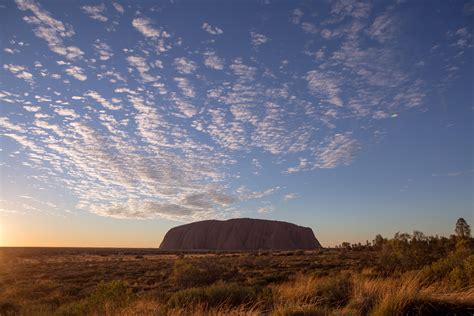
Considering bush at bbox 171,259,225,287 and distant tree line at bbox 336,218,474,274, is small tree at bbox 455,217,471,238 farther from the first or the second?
bush at bbox 171,259,225,287

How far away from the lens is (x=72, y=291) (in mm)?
18438

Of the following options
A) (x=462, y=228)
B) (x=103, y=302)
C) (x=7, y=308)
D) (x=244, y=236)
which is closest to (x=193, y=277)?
(x=7, y=308)

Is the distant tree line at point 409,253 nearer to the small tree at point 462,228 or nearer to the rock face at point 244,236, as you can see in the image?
the small tree at point 462,228

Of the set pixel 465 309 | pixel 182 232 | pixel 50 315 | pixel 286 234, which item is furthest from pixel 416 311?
pixel 182 232

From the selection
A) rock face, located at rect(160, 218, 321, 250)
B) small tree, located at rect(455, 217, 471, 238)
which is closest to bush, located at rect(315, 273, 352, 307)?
small tree, located at rect(455, 217, 471, 238)

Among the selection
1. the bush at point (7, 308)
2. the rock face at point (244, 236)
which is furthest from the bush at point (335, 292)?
the rock face at point (244, 236)

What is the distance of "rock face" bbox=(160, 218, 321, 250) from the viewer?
123688 millimetres

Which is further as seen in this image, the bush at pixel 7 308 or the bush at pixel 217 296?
the bush at pixel 7 308

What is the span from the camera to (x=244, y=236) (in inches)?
4980

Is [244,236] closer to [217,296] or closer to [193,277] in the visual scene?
[193,277]

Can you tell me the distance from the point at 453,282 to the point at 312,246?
417ft

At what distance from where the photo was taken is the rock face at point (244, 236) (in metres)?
124

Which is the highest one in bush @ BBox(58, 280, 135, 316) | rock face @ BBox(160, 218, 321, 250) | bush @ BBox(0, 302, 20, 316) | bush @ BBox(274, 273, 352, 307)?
rock face @ BBox(160, 218, 321, 250)

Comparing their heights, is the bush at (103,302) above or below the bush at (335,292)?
below
